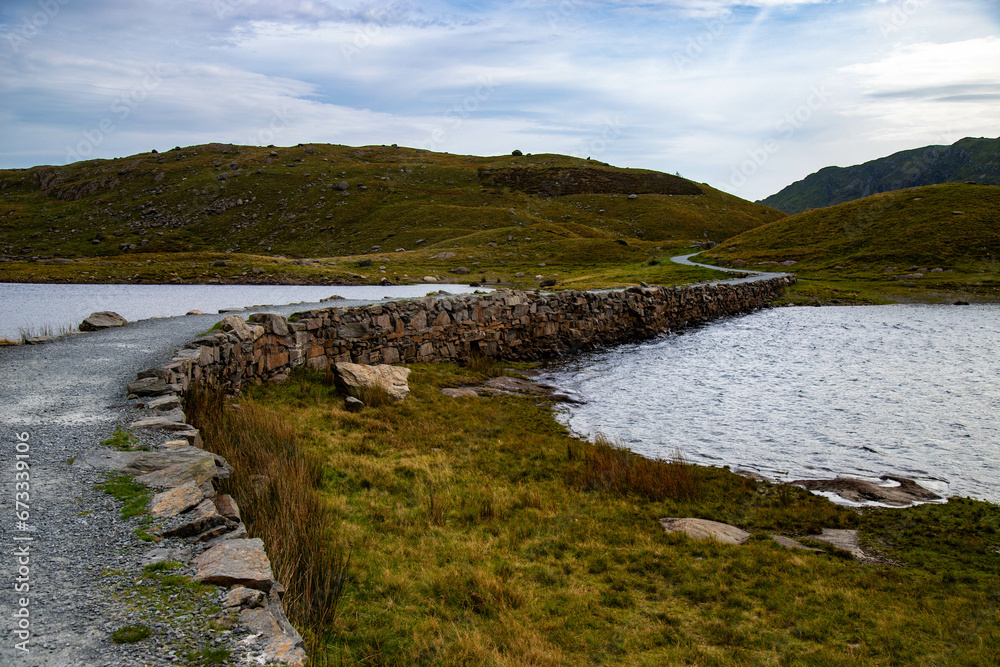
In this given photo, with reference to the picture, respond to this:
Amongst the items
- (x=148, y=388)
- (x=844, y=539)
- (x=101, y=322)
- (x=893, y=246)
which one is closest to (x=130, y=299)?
(x=101, y=322)

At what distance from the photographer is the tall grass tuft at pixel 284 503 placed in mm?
5480

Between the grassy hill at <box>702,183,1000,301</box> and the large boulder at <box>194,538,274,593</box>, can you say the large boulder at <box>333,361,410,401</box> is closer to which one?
the large boulder at <box>194,538,274,593</box>

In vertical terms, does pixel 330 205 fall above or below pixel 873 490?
above

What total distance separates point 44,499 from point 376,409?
8488mm

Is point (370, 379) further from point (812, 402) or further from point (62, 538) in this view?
point (812, 402)

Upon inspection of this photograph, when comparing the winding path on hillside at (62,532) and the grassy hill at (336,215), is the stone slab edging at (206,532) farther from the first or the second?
the grassy hill at (336,215)

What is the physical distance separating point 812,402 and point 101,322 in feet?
67.0

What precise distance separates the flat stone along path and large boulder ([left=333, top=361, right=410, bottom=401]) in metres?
5.48

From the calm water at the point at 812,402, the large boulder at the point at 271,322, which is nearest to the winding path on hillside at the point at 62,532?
the large boulder at the point at 271,322

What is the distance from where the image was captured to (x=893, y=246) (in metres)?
60.1

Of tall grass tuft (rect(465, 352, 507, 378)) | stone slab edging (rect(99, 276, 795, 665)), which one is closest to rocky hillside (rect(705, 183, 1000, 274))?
stone slab edging (rect(99, 276, 795, 665))

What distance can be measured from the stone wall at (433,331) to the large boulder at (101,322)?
465 centimetres

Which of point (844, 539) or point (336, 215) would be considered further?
point (336, 215)

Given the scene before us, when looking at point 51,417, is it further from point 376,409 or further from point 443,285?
point 443,285
